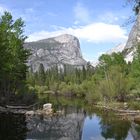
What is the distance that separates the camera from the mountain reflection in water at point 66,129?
37.3 metres

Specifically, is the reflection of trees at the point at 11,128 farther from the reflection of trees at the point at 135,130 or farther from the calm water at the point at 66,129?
the reflection of trees at the point at 135,130

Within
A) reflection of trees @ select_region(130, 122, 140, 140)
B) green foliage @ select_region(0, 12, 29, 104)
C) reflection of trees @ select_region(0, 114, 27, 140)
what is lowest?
reflection of trees @ select_region(130, 122, 140, 140)

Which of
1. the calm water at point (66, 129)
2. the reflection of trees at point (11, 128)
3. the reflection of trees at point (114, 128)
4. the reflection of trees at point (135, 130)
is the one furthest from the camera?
the reflection of trees at point (114, 128)

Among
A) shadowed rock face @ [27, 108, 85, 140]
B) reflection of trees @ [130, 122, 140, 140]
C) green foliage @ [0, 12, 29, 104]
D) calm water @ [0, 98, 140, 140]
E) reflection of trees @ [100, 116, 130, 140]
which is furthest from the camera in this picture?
green foliage @ [0, 12, 29, 104]

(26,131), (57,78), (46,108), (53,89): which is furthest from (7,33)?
(57,78)

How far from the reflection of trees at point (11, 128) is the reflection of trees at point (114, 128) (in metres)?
9.57

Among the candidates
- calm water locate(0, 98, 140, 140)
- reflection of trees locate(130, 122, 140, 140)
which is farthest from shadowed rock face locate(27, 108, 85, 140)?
reflection of trees locate(130, 122, 140, 140)

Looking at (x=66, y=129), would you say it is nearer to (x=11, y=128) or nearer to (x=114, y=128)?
(x=114, y=128)

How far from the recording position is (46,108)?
61594 mm

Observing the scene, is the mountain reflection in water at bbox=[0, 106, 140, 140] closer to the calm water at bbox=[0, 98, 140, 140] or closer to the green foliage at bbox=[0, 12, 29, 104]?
the calm water at bbox=[0, 98, 140, 140]

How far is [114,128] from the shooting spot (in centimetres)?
4516

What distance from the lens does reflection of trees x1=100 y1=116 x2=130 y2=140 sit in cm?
4000

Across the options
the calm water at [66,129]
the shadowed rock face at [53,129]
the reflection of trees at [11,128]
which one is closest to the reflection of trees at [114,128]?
the calm water at [66,129]

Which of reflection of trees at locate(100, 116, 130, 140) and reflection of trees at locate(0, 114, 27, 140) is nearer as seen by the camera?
reflection of trees at locate(0, 114, 27, 140)
